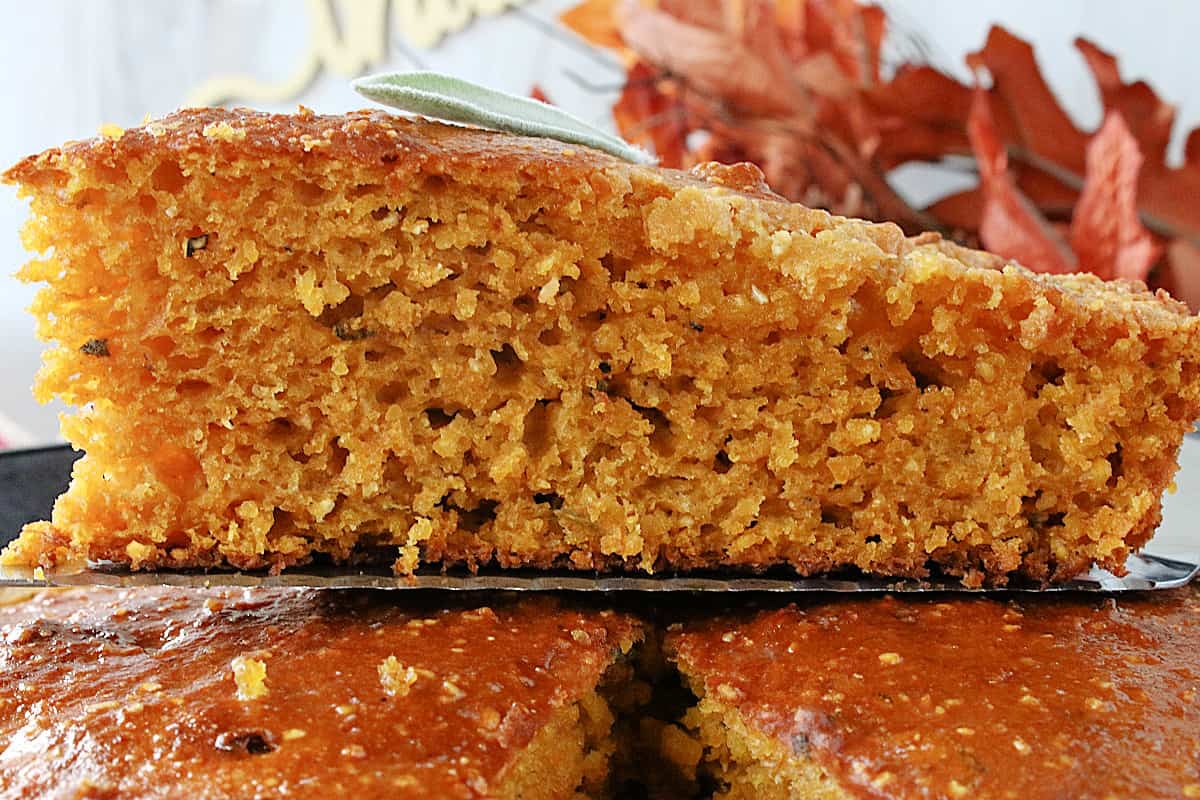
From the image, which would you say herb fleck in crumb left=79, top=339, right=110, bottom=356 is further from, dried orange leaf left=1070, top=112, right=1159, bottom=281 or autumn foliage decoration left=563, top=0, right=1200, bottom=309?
dried orange leaf left=1070, top=112, right=1159, bottom=281

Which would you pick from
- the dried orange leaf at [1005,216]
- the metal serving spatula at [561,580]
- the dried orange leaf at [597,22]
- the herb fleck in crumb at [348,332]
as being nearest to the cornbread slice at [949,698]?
the metal serving spatula at [561,580]

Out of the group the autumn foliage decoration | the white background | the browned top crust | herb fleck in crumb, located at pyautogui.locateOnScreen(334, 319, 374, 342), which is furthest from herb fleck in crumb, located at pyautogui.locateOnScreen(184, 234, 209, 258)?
the white background

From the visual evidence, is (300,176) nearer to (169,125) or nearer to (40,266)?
(169,125)

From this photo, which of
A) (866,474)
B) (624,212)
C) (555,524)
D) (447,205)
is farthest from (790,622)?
(447,205)

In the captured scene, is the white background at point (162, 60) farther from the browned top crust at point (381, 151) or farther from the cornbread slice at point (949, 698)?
the cornbread slice at point (949, 698)

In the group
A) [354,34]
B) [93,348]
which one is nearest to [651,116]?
[354,34]
